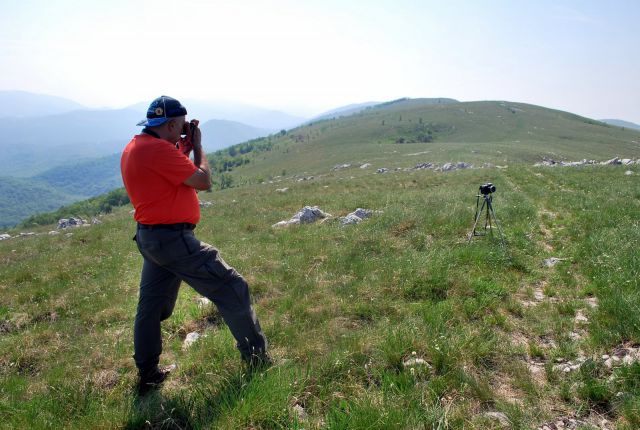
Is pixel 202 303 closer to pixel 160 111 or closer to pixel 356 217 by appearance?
pixel 160 111

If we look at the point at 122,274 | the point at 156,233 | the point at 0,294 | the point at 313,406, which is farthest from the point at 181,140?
the point at 0,294

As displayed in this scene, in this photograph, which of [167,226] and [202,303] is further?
[202,303]

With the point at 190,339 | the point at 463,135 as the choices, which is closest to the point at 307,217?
the point at 190,339

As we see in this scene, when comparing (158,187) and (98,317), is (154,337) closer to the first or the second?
(158,187)

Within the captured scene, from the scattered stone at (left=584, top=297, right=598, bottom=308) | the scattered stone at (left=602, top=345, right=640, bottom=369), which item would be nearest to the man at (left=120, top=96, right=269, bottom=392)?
the scattered stone at (left=602, top=345, right=640, bottom=369)

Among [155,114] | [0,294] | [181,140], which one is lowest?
[0,294]

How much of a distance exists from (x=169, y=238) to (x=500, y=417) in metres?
4.01

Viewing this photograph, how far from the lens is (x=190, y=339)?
5938 mm

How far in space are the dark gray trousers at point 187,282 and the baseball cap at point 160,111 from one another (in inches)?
50.9

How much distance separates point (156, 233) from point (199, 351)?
1813 mm

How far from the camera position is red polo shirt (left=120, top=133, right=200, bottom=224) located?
4.34 meters

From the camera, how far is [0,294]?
29.1 feet

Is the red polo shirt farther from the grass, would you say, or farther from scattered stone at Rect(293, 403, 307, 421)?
scattered stone at Rect(293, 403, 307, 421)

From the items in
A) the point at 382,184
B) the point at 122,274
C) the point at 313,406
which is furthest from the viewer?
the point at 382,184
